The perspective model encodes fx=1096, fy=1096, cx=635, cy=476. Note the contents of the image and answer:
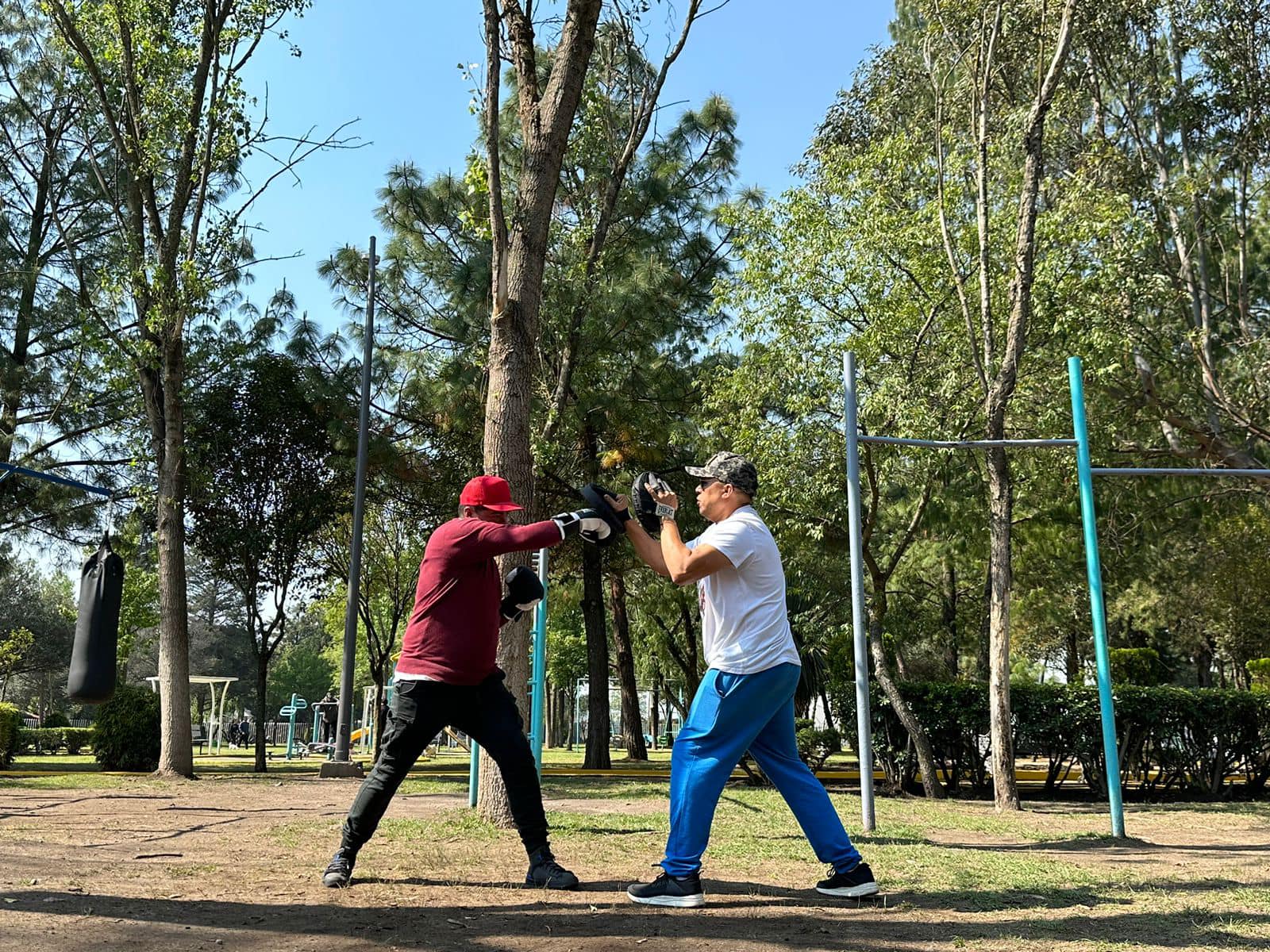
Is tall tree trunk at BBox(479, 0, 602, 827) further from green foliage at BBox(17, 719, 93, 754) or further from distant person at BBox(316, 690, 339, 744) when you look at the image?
green foliage at BBox(17, 719, 93, 754)

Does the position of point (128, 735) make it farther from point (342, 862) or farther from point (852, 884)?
point (852, 884)

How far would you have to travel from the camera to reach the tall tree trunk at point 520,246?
768 cm

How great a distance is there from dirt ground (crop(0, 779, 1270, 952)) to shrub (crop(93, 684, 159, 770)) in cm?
1126

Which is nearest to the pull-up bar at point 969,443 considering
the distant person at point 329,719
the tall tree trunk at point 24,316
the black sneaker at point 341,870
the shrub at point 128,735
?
the black sneaker at point 341,870

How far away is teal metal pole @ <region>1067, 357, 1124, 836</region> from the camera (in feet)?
25.9

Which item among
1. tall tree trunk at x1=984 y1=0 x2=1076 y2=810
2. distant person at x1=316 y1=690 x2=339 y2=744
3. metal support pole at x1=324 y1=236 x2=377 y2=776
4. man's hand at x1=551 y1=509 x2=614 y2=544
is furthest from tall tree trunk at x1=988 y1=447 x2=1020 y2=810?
distant person at x1=316 y1=690 x2=339 y2=744

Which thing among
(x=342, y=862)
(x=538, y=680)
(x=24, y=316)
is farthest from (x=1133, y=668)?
(x=24, y=316)

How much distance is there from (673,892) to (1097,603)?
187 inches

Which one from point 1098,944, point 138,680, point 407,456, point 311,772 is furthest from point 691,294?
point 138,680

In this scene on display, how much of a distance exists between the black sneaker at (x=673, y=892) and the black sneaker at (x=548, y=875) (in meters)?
0.42

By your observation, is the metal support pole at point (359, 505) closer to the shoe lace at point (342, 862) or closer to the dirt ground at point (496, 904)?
the dirt ground at point (496, 904)

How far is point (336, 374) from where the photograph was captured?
21.1 meters

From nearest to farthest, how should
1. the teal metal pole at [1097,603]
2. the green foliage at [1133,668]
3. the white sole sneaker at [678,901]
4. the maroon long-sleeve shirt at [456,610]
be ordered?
the white sole sneaker at [678,901], the maroon long-sleeve shirt at [456,610], the teal metal pole at [1097,603], the green foliage at [1133,668]

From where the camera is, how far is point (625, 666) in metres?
25.8
